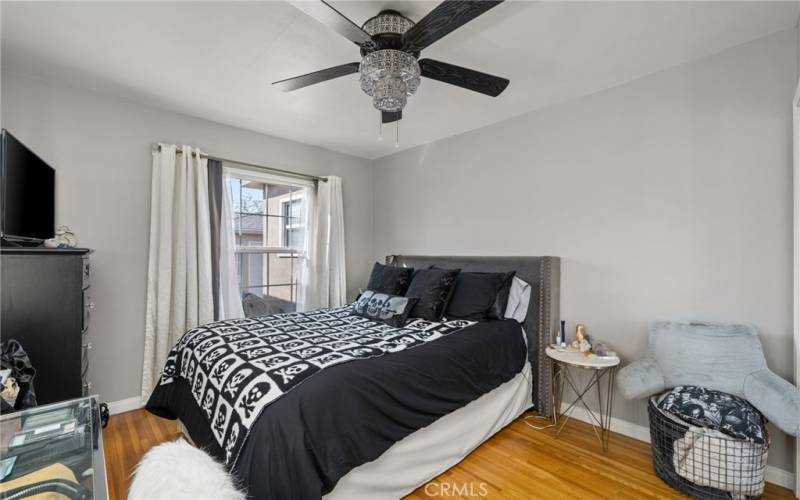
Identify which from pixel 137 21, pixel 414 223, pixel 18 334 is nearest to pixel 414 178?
pixel 414 223

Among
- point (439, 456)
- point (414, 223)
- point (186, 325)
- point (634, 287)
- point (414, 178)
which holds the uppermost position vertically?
point (414, 178)

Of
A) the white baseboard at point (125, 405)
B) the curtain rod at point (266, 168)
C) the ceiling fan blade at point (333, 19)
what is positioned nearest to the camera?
the ceiling fan blade at point (333, 19)

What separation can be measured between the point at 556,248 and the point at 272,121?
277cm

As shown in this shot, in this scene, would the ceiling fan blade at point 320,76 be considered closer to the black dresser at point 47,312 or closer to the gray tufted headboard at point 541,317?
the black dresser at point 47,312

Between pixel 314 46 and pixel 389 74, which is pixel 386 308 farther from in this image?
pixel 314 46

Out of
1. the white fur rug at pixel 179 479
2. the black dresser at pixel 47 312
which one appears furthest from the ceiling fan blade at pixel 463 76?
the black dresser at pixel 47 312

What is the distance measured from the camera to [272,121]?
3.10 meters

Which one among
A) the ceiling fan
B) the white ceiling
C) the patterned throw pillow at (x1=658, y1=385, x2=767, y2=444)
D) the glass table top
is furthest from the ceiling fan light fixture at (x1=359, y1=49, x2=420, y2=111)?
the patterned throw pillow at (x1=658, y1=385, x2=767, y2=444)

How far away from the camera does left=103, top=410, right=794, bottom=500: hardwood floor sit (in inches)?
69.6

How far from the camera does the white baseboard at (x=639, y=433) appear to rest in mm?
1797

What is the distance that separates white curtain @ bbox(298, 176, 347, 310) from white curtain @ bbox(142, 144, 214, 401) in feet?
3.43

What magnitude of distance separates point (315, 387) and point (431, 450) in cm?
86

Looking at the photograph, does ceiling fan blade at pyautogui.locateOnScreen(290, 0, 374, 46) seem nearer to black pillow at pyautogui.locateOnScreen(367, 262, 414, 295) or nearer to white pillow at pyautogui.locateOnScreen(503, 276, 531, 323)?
black pillow at pyautogui.locateOnScreen(367, 262, 414, 295)

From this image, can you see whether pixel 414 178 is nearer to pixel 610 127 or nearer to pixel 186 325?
pixel 610 127
